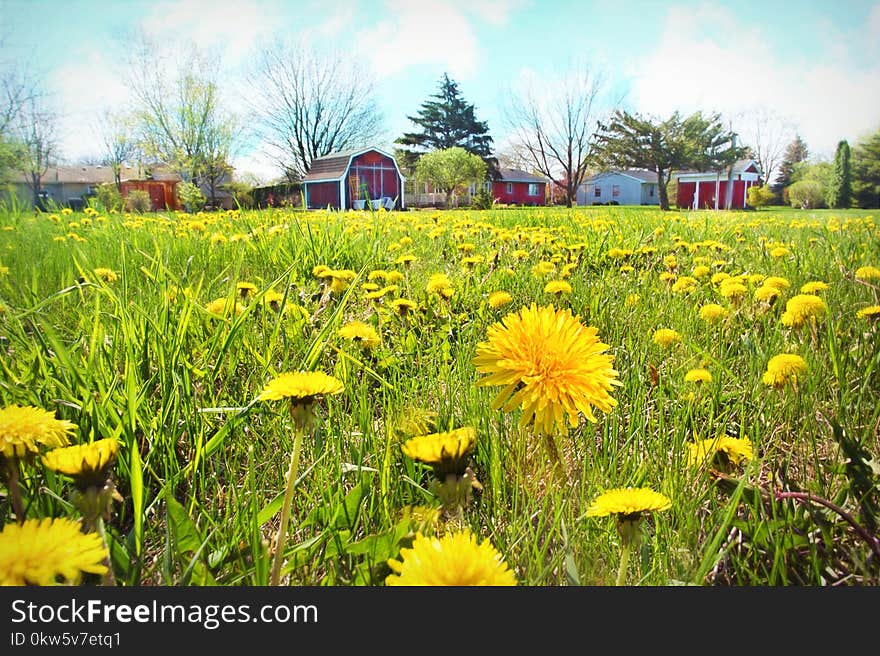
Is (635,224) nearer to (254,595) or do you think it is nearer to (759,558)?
(759,558)

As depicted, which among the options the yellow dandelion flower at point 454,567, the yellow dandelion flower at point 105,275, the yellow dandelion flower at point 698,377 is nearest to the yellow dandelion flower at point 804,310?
the yellow dandelion flower at point 698,377

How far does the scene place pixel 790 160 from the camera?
128 centimetres

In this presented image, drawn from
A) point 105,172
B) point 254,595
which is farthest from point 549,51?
point 105,172

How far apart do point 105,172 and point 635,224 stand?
1.79 meters

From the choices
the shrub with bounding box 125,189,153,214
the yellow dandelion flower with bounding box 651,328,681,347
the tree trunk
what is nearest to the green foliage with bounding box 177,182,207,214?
the shrub with bounding box 125,189,153,214

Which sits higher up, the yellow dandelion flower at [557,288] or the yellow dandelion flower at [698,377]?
the yellow dandelion flower at [557,288]

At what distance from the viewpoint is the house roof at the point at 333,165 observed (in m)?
1.35

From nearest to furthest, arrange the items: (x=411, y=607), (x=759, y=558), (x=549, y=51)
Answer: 1. (x=411, y=607)
2. (x=759, y=558)
3. (x=549, y=51)

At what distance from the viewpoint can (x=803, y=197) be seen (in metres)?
1.38

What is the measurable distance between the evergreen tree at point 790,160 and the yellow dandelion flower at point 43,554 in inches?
57.2

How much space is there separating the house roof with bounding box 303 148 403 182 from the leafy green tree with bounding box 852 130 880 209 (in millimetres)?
1087

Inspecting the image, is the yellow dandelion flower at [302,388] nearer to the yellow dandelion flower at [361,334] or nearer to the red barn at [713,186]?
the yellow dandelion flower at [361,334]

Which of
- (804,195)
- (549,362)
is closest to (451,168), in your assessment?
(804,195)

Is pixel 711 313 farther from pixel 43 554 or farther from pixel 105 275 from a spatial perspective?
pixel 105 275
